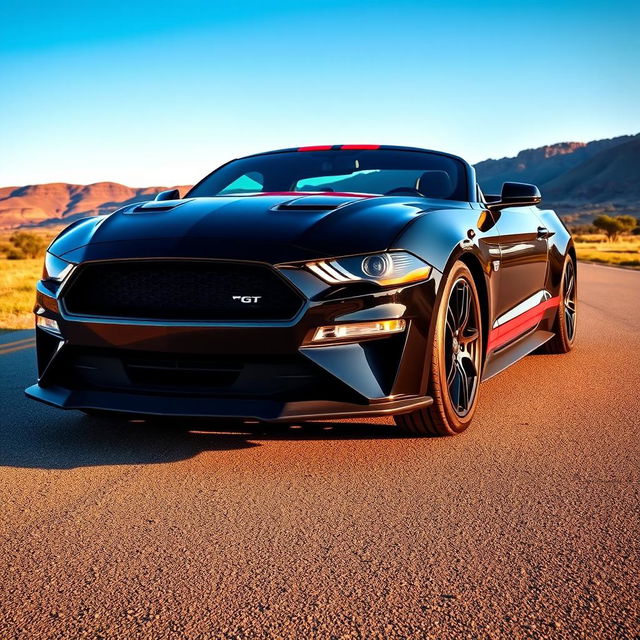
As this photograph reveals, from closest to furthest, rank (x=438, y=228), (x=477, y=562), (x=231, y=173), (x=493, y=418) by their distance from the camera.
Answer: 1. (x=477, y=562)
2. (x=438, y=228)
3. (x=493, y=418)
4. (x=231, y=173)

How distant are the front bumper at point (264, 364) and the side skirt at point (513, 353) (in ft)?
3.74

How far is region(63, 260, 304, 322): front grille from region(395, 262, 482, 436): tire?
787mm

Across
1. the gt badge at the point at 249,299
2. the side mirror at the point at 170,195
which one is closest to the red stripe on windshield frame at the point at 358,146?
the side mirror at the point at 170,195

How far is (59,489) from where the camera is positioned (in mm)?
3367

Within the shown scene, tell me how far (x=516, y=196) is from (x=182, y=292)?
2528 mm

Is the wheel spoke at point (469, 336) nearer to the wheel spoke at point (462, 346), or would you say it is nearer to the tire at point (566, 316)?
the wheel spoke at point (462, 346)

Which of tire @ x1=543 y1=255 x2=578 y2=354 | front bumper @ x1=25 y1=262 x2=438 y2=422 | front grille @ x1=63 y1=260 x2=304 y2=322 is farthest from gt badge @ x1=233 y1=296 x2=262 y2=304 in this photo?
tire @ x1=543 y1=255 x2=578 y2=354

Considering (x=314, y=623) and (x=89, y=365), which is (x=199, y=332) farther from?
(x=314, y=623)

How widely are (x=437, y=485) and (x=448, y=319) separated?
99 cm

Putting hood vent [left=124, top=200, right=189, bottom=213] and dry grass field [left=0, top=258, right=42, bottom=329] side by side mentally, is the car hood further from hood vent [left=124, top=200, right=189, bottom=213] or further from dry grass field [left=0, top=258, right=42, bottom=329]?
dry grass field [left=0, top=258, right=42, bottom=329]

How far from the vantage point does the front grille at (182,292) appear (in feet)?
11.5

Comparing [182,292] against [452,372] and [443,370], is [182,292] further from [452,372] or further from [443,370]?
[452,372]

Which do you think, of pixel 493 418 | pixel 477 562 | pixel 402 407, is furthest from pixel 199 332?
pixel 493 418

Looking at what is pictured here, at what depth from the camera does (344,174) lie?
5414mm
